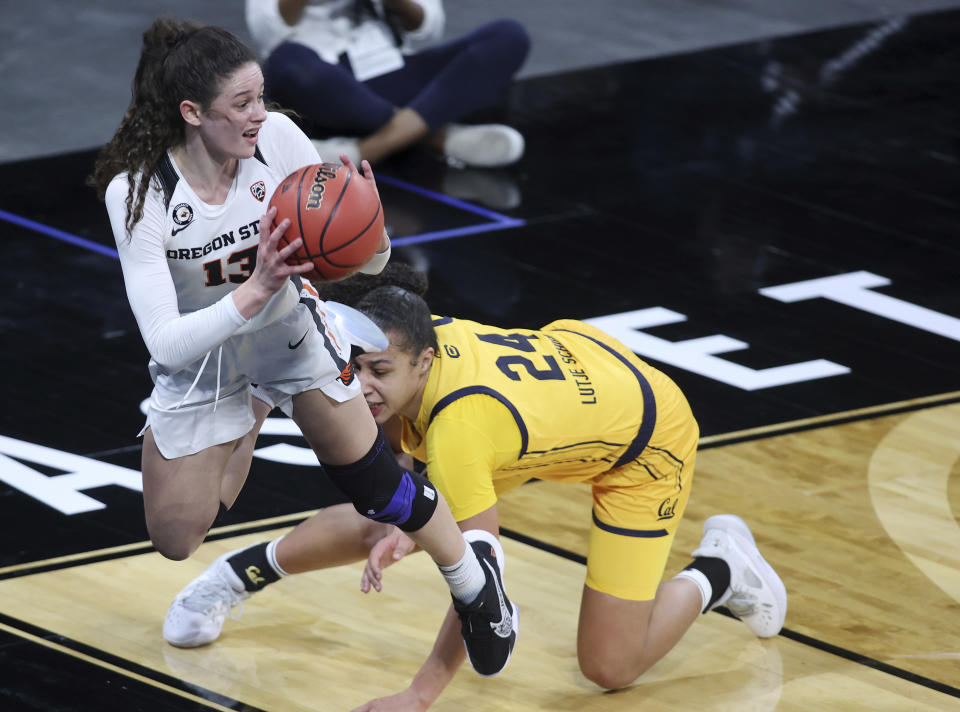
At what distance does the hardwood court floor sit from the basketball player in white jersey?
14.8 inches

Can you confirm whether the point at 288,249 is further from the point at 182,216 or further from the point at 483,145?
the point at 483,145

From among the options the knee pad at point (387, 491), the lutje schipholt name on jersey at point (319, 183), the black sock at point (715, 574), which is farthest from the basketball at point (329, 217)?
the black sock at point (715, 574)

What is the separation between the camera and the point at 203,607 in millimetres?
4145

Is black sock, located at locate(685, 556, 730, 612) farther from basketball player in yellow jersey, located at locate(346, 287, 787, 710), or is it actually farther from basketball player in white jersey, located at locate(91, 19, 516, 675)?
basketball player in white jersey, located at locate(91, 19, 516, 675)

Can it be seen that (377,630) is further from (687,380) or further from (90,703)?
(687,380)

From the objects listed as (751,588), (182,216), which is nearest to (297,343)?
(182,216)

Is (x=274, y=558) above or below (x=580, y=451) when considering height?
below

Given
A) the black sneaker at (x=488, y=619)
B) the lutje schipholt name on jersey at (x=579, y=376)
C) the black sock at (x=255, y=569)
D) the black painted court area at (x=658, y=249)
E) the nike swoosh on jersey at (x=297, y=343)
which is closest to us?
the nike swoosh on jersey at (x=297, y=343)

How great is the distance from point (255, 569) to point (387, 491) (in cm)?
71

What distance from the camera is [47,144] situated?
316 inches

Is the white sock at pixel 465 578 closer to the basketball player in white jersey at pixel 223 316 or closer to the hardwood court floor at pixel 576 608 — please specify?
the basketball player in white jersey at pixel 223 316

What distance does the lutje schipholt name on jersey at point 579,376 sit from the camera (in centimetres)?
396

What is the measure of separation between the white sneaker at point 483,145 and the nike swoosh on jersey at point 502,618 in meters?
4.16

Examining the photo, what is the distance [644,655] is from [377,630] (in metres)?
0.72
